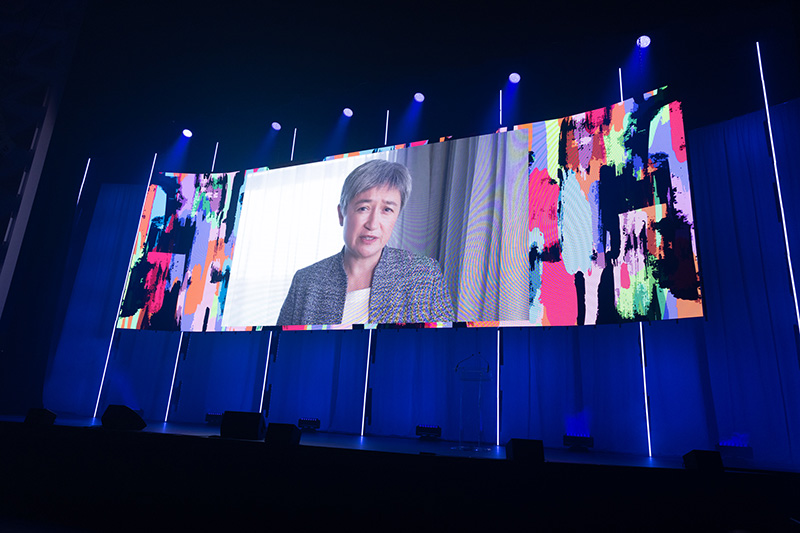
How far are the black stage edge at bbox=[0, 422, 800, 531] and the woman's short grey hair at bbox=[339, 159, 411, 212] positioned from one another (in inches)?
121

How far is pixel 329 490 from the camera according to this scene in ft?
9.71

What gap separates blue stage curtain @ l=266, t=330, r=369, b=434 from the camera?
5686 millimetres

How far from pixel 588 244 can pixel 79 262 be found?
6.93 metres

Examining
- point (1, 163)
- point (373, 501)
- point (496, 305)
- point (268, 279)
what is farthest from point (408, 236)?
point (1, 163)

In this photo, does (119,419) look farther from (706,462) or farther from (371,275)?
(706,462)

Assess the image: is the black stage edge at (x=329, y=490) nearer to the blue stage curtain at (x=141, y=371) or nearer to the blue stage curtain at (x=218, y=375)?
the blue stage curtain at (x=218, y=375)

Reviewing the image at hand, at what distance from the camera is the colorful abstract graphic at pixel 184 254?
5980 millimetres

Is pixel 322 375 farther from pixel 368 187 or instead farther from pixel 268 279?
pixel 368 187

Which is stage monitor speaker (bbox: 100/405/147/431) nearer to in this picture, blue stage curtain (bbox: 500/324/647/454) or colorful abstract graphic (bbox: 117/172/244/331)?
colorful abstract graphic (bbox: 117/172/244/331)

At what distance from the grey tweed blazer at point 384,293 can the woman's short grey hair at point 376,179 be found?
671mm

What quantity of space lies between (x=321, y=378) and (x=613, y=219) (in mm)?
3763

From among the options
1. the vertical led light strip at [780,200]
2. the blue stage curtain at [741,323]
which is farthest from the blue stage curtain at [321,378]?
the vertical led light strip at [780,200]

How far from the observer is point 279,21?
189 inches

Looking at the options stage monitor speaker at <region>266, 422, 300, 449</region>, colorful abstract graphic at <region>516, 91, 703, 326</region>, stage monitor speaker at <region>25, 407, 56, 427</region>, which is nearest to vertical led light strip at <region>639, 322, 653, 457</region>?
colorful abstract graphic at <region>516, 91, 703, 326</region>
